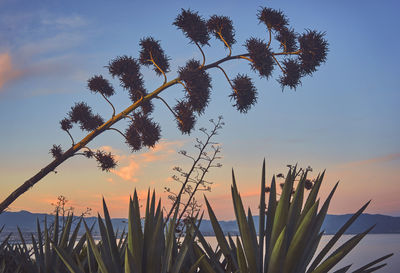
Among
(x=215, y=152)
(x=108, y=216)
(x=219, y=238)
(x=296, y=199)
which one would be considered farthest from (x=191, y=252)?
(x=215, y=152)

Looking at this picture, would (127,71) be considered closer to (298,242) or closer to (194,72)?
(194,72)

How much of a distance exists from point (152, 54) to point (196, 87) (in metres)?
1.10

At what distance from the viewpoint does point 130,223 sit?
1831mm

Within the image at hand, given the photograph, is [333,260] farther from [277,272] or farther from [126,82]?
[126,82]

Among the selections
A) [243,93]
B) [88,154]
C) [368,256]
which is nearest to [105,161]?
[88,154]

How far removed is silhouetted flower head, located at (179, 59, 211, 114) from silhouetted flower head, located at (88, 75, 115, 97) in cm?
154

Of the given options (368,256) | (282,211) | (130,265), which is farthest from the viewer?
(368,256)

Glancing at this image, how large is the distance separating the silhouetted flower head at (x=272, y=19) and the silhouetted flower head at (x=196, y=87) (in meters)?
1.31

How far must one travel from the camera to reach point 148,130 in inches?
246

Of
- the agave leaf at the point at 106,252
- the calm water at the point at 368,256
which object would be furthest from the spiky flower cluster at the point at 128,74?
the calm water at the point at 368,256

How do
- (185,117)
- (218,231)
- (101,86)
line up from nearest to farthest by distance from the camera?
(218,231) < (185,117) < (101,86)

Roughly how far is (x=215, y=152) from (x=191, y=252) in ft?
13.4

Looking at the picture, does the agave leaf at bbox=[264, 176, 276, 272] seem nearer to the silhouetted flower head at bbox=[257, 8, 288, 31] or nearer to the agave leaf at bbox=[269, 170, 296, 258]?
the agave leaf at bbox=[269, 170, 296, 258]

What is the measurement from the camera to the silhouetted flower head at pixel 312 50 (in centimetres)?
643
